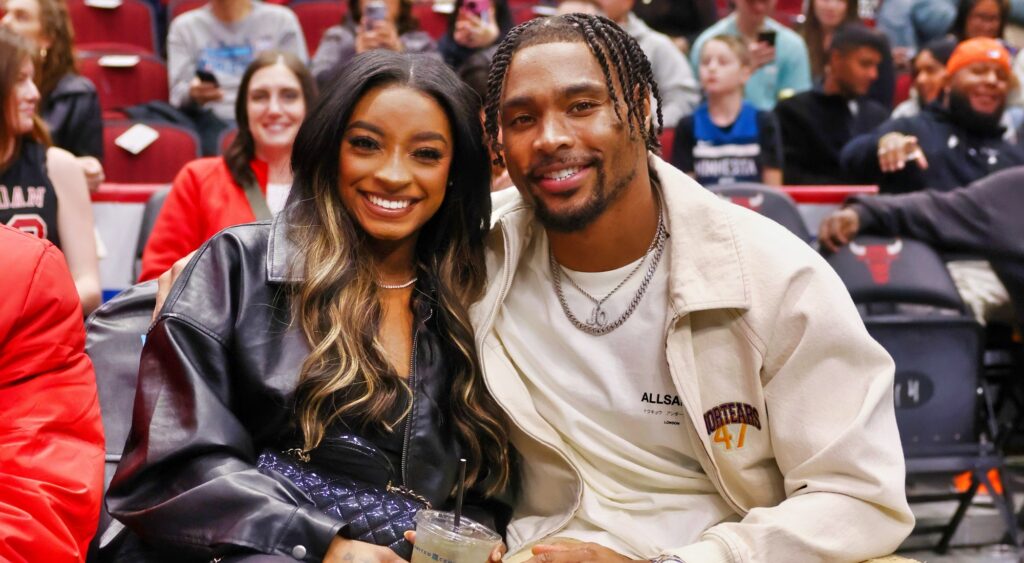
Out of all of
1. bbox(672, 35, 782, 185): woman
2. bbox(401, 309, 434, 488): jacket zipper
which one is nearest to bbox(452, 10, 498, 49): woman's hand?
bbox(672, 35, 782, 185): woman

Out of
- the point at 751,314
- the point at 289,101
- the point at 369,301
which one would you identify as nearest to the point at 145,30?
the point at 289,101

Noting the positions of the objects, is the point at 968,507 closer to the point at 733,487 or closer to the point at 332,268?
the point at 733,487

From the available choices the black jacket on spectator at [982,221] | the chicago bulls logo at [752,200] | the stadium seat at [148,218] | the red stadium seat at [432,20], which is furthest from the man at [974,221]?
the red stadium seat at [432,20]

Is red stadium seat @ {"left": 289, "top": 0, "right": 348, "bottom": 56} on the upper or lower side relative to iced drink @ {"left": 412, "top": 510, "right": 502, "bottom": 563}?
upper

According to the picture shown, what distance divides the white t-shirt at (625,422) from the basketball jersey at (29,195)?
2219 millimetres

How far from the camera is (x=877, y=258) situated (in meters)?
4.32

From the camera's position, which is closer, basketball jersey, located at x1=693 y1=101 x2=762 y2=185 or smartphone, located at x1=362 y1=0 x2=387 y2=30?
smartphone, located at x1=362 y1=0 x2=387 y2=30

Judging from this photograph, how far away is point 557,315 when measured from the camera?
8.25 ft

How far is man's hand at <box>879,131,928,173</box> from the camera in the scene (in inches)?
210

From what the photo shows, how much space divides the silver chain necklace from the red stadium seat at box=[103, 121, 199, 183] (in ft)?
11.3

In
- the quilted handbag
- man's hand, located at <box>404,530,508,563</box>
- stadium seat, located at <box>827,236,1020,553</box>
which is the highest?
the quilted handbag

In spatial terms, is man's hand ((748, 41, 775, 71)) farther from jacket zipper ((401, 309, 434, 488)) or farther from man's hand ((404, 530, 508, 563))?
man's hand ((404, 530, 508, 563))

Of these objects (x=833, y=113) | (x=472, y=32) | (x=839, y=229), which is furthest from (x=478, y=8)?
(x=839, y=229)

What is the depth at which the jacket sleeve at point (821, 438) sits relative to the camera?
7.16ft
